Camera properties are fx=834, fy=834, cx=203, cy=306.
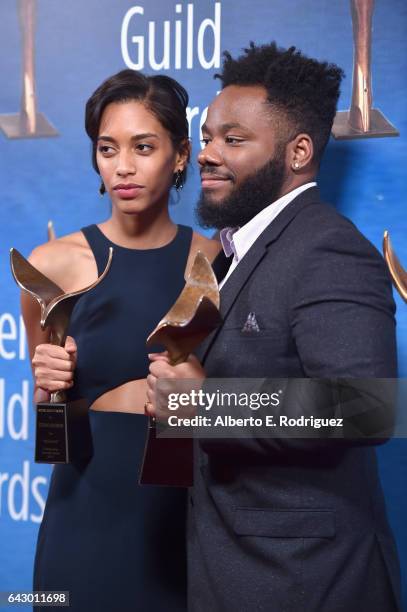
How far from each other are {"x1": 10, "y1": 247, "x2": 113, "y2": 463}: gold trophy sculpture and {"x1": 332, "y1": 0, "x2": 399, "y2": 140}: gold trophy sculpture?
641mm

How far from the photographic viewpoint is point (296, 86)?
141cm

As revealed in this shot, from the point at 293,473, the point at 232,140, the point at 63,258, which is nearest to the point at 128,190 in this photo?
the point at 63,258

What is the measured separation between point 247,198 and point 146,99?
1.34ft

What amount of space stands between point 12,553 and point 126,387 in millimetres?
726

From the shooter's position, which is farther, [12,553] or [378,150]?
[12,553]

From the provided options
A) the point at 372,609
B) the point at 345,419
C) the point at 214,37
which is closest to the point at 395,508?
the point at 372,609

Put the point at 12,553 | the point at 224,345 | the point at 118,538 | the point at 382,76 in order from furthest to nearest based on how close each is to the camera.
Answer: the point at 12,553, the point at 382,76, the point at 118,538, the point at 224,345

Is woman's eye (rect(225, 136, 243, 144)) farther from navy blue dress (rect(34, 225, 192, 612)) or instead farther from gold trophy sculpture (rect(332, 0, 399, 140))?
gold trophy sculpture (rect(332, 0, 399, 140))

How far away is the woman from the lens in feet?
5.10

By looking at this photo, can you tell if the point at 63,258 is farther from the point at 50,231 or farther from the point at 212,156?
the point at 212,156

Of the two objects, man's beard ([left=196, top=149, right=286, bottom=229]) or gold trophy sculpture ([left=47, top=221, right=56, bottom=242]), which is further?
gold trophy sculpture ([left=47, top=221, right=56, bottom=242])

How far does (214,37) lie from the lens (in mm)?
1874

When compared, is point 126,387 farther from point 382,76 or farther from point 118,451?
point 382,76

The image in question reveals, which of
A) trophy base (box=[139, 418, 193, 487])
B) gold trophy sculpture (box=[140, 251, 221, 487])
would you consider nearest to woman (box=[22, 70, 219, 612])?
trophy base (box=[139, 418, 193, 487])
